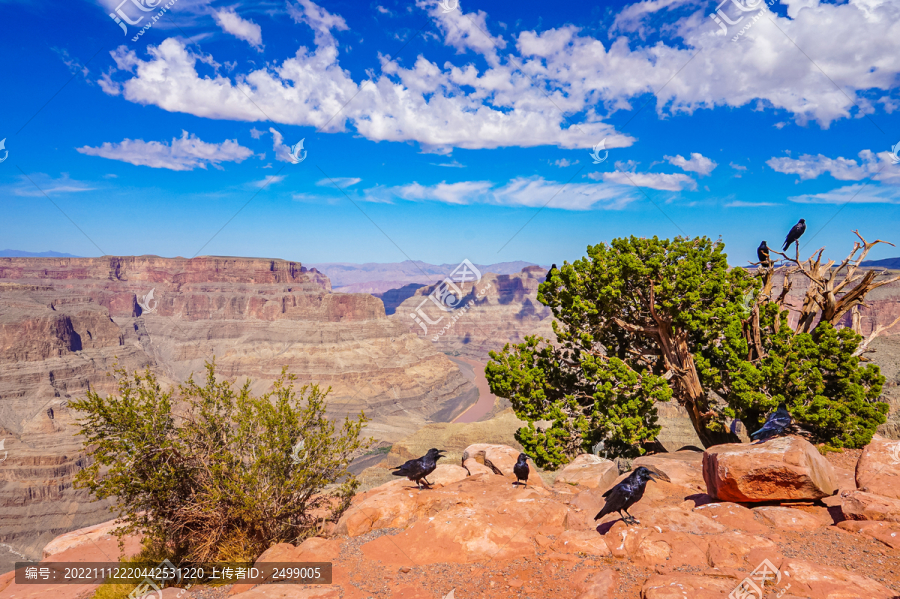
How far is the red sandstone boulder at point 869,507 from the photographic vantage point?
373 inches

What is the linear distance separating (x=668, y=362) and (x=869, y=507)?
36.0ft

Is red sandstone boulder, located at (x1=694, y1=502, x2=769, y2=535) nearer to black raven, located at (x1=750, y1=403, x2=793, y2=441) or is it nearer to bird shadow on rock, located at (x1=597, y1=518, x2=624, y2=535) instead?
bird shadow on rock, located at (x1=597, y1=518, x2=624, y2=535)

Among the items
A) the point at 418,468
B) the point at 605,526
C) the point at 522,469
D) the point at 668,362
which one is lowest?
the point at 605,526

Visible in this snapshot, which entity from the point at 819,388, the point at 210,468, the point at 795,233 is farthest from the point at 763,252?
the point at 210,468

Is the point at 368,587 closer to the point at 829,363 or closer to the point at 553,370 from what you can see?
the point at 553,370

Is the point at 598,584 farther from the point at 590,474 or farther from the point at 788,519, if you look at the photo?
the point at 590,474

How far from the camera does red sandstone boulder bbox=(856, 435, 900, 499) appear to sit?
35.6 ft

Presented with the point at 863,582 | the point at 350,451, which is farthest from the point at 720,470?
the point at 350,451

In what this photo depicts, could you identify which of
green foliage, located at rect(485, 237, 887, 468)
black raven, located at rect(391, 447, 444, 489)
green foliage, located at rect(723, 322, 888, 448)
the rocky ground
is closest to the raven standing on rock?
the rocky ground

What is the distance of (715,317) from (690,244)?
3.60 meters

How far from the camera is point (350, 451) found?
14.7 m

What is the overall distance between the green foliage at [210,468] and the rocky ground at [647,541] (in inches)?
78.4

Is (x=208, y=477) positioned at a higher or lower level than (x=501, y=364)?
lower

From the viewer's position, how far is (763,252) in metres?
20.7
